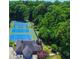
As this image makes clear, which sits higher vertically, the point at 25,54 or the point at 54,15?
the point at 54,15

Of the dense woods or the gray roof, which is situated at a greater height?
the dense woods

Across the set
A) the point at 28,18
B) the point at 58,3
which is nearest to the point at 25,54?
the point at 28,18

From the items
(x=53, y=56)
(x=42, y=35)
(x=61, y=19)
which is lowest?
(x=53, y=56)

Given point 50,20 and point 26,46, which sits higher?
point 50,20

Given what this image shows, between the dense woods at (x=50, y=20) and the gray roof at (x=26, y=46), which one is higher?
the dense woods at (x=50, y=20)
